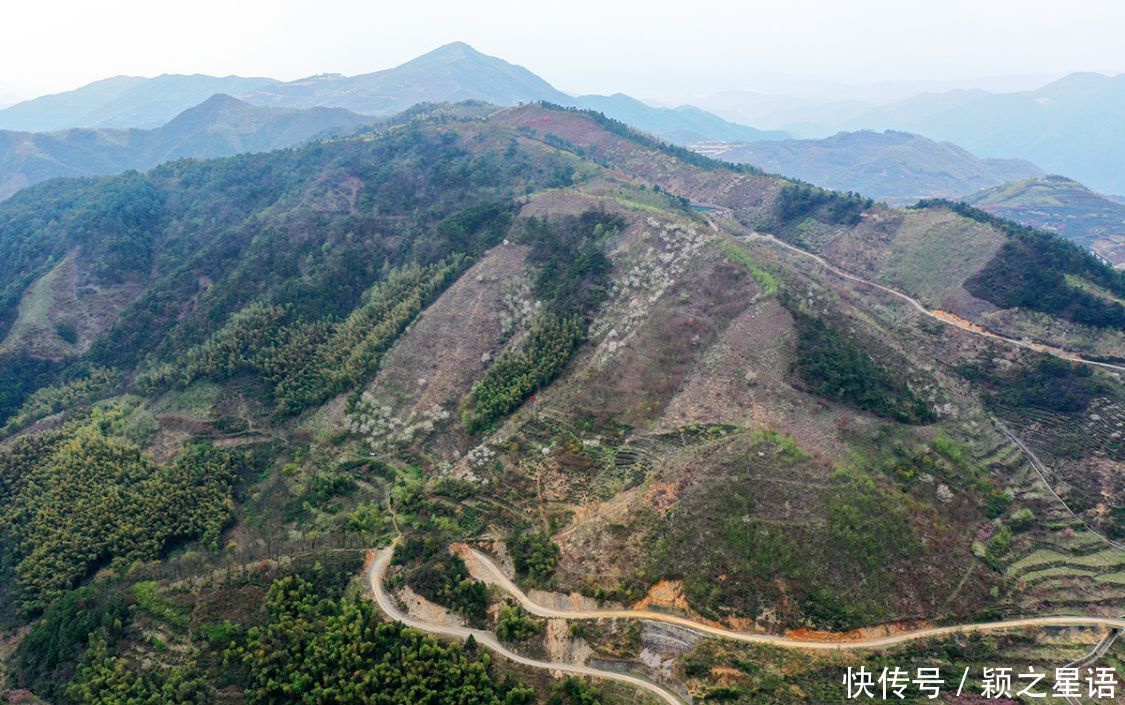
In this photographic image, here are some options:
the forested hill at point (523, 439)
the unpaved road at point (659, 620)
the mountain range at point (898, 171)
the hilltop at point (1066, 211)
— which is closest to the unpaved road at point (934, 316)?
the forested hill at point (523, 439)

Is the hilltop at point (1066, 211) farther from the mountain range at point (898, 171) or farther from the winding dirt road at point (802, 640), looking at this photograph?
the winding dirt road at point (802, 640)

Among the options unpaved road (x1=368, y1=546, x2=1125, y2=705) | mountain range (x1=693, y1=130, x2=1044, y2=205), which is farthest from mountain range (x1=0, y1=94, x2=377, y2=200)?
unpaved road (x1=368, y1=546, x2=1125, y2=705)

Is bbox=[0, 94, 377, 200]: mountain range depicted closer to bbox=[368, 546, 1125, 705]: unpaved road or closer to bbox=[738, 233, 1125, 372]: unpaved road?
bbox=[738, 233, 1125, 372]: unpaved road

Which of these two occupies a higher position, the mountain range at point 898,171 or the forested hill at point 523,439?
the mountain range at point 898,171

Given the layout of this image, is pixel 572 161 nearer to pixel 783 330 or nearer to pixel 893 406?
pixel 783 330

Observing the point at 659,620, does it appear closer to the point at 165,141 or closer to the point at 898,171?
the point at 898,171

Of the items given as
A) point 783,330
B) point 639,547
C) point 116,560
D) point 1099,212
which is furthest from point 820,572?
point 1099,212
